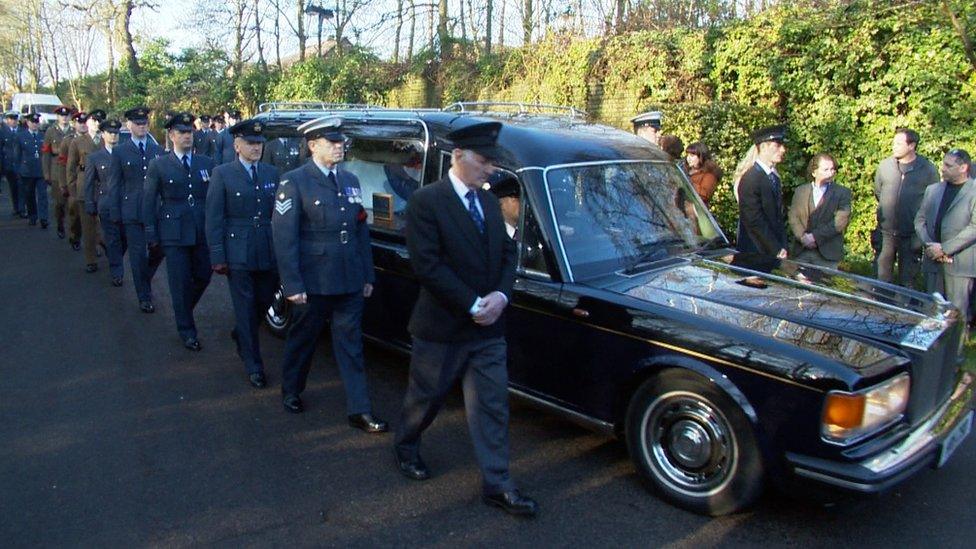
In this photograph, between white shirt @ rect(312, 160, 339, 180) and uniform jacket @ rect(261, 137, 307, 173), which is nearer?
white shirt @ rect(312, 160, 339, 180)

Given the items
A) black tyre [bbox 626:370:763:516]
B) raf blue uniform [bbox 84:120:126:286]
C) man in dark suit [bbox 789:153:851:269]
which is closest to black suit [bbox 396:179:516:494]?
black tyre [bbox 626:370:763:516]

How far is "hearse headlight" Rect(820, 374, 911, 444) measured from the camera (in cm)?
349

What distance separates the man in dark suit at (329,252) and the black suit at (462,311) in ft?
3.38

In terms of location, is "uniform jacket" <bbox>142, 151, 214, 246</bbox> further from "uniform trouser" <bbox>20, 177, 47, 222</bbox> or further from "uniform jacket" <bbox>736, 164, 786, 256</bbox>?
"uniform trouser" <bbox>20, 177, 47, 222</bbox>

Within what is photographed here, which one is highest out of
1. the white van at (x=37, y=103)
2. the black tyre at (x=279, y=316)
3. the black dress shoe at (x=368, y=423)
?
the white van at (x=37, y=103)

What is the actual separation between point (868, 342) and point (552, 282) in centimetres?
164

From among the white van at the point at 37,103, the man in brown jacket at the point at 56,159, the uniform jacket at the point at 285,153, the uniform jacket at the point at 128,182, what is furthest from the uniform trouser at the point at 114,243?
the white van at the point at 37,103

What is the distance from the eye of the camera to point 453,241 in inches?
153

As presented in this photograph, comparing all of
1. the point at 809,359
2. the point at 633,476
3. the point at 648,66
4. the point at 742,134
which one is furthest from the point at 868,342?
the point at 648,66

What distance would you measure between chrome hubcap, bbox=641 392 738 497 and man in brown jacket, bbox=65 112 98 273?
322 inches

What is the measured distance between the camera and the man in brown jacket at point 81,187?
10.1 metres

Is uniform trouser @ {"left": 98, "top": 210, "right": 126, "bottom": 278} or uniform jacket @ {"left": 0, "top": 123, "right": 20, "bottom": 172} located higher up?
uniform jacket @ {"left": 0, "top": 123, "right": 20, "bottom": 172}

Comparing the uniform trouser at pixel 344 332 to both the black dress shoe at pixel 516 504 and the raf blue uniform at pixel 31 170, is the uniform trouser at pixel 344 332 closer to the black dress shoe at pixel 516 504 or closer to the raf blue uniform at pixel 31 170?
the black dress shoe at pixel 516 504

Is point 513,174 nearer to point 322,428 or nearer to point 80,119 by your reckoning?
point 322,428
